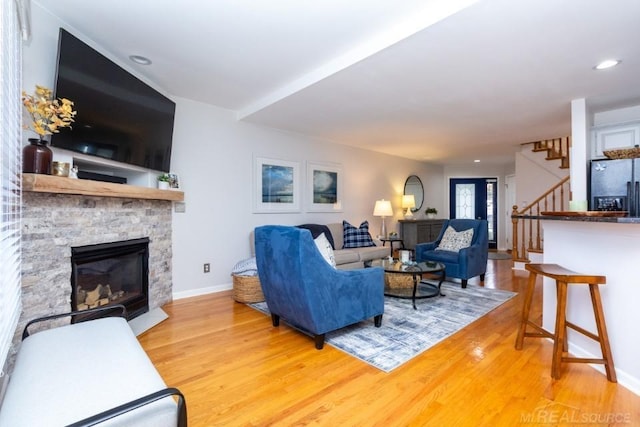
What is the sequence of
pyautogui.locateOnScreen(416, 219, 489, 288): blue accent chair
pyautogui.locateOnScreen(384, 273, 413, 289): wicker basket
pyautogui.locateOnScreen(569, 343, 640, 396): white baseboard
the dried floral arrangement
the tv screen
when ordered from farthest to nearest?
1. pyautogui.locateOnScreen(416, 219, 489, 288): blue accent chair
2. pyautogui.locateOnScreen(384, 273, 413, 289): wicker basket
3. the tv screen
4. the dried floral arrangement
5. pyautogui.locateOnScreen(569, 343, 640, 396): white baseboard

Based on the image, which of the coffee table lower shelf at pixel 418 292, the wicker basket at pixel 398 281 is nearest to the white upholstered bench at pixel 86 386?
the coffee table lower shelf at pixel 418 292

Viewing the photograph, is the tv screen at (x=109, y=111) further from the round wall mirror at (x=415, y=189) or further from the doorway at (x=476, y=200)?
the doorway at (x=476, y=200)

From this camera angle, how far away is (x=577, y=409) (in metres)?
1.66

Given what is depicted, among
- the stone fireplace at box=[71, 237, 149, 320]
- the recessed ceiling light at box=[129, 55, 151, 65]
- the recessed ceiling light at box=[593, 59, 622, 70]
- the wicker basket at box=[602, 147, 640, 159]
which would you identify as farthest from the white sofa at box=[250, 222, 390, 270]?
the recessed ceiling light at box=[593, 59, 622, 70]

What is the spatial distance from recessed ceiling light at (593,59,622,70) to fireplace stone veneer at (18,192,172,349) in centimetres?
446

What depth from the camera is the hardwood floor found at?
5.31 feet

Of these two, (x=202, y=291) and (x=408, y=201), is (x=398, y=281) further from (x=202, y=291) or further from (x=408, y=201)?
(x=408, y=201)

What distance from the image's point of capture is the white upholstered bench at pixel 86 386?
2.90ft

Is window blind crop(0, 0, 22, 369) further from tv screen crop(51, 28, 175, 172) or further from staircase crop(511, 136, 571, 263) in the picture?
staircase crop(511, 136, 571, 263)

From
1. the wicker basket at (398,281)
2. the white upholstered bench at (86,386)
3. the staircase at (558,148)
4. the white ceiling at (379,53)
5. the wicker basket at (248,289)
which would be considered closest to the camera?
the white upholstered bench at (86,386)

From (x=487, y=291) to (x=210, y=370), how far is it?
3501 millimetres

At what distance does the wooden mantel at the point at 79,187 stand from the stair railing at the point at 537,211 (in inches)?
217

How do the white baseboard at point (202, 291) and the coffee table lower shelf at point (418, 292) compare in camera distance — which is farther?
the white baseboard at point (202, 291)

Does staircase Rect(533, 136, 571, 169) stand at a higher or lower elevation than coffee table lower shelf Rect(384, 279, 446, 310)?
higher
